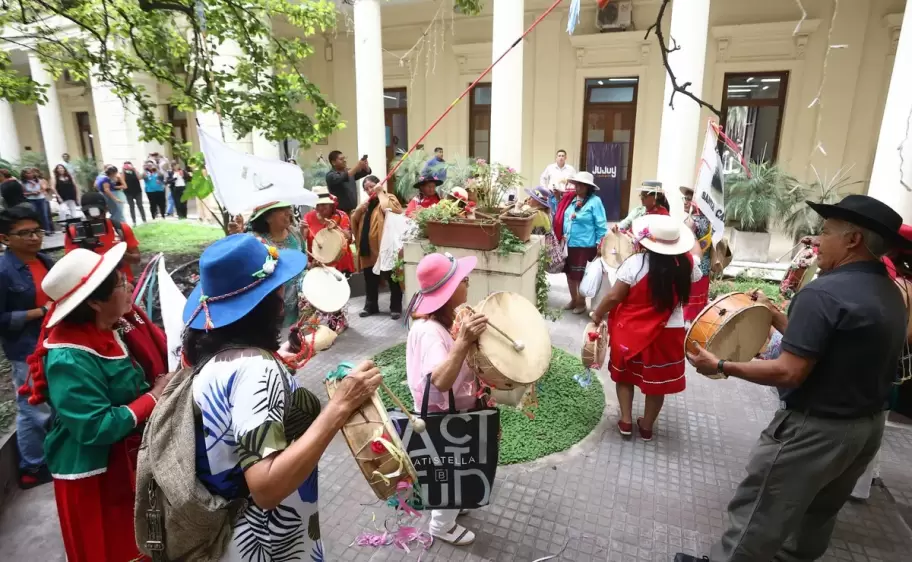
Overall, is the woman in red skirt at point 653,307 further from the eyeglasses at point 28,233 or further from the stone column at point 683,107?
the stone column at point 683,107

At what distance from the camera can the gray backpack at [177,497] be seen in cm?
151

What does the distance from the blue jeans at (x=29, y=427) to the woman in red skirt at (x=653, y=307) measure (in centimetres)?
401

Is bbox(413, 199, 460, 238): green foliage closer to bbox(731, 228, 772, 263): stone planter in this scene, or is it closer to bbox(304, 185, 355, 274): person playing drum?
bbox(304, 185, 355, 274): person playing drum

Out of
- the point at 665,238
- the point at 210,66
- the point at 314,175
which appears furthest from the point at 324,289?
the point at 314,175

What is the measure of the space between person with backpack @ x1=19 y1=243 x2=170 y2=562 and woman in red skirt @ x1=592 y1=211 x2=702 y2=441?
3020 millimetres

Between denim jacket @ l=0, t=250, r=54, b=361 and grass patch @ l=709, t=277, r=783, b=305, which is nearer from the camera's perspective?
denim jacket @ l=0, t=250, r=54, b=361

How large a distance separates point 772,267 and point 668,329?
21.7ft

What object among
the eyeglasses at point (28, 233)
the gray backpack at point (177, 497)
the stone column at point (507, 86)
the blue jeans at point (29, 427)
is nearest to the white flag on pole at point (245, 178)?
the eyeglasses at point (28, 233)

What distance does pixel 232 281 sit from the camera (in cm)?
162

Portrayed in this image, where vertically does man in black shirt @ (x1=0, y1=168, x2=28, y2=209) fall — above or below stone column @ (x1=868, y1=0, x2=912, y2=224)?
below

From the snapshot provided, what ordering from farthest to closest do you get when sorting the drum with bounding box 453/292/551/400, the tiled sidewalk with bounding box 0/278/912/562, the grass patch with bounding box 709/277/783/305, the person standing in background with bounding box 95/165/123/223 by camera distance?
the person standing in background with bounding box 95/165/123/223 < the grass patch with bounding box 709/277/783/305 < the tiled sidewalk with bounding box 0/278/912/562 < the drum with bounding box 453/292/551/400

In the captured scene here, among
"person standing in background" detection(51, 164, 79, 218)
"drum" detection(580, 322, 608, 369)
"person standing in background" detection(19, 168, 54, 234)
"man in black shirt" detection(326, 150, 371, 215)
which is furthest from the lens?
"person standing in background" detection(51, 164, 79, 218)

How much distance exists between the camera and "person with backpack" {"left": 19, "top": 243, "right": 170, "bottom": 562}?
2.06 m

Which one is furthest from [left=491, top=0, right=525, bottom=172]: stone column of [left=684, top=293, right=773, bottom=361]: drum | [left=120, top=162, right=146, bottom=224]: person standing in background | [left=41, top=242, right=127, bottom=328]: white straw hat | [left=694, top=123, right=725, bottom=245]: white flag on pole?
[left=120, top=162, right=146, bottom=224]: person standing in background
